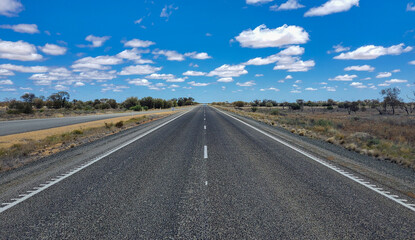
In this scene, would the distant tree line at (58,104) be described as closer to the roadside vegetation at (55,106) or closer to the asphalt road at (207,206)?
the roadside vegetation at (55,106)

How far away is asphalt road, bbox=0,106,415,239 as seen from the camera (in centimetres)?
330

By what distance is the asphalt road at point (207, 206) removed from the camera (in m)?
3.30

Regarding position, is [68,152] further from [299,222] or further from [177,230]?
[299,222]

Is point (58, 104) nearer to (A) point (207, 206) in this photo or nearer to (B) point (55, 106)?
(B) point (55, 106)

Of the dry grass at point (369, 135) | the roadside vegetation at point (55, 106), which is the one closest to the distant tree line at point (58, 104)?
the roadside vegetation at point (55, 106)

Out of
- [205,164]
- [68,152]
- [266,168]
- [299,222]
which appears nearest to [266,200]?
[299,222]

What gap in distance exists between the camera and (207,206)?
13.5ft

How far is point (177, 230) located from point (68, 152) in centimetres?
779

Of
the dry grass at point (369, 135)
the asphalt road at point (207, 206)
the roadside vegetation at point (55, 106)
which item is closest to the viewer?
the asphalt road at point (207, 206)

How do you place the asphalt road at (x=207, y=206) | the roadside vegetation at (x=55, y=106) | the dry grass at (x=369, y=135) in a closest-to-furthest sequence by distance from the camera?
the asphalt road at (x=207, y=206) → the dry grass at (x=369, y=135) → the roadside vegetation at (x=55, y=106)

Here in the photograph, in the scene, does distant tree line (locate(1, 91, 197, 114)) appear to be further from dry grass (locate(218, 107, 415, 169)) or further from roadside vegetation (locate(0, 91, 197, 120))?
dry grass (locate(218, 107, 415, 169))

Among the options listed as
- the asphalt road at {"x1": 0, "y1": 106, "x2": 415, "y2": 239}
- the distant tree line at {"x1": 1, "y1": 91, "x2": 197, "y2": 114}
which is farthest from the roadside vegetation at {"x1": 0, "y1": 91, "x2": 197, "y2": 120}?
the asphalt road at {"x1": 0, "y1": 106, "x2": 415, "y2": 239}

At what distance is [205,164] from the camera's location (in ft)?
23.0

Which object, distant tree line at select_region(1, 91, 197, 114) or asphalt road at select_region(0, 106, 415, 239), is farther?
distant tree line at select_region(1, 91, 197, 114)
